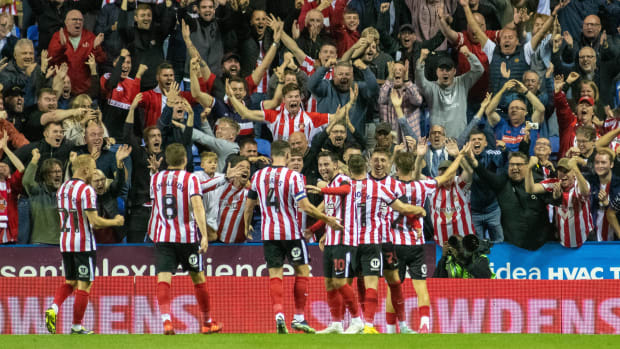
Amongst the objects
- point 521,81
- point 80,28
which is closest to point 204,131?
point 80,28

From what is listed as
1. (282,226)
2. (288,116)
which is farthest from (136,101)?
(282,226)

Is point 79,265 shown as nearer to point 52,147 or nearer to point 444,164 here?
point 52,147

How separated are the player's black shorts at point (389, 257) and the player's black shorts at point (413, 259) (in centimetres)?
12

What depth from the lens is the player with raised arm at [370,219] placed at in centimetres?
1105

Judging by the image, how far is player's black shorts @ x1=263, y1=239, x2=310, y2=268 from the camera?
438 inches

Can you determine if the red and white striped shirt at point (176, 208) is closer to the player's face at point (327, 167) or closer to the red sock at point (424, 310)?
the player's face at point (327, 167)

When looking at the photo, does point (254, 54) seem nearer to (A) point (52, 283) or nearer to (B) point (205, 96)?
(B) point (205, 96)

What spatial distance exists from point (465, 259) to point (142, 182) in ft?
15.4

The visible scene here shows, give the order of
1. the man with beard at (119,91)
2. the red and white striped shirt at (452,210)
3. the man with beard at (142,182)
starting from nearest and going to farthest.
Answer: the red and white striped shirt at (452,210) → the man with beard at (142,182) → the man with beard at (119,91)

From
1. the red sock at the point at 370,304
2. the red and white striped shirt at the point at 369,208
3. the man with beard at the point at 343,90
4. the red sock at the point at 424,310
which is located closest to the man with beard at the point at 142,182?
the man with beard at the point at 343,90

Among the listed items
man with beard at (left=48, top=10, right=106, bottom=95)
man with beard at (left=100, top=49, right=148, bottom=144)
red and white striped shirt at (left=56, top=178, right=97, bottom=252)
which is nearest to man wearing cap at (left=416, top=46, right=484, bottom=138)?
man with beard at (left=100, top=49, right=148, bottom=144)

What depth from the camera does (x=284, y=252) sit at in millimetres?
11219

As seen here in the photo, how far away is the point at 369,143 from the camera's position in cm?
1450

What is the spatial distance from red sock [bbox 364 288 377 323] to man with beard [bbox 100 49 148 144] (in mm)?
5793
